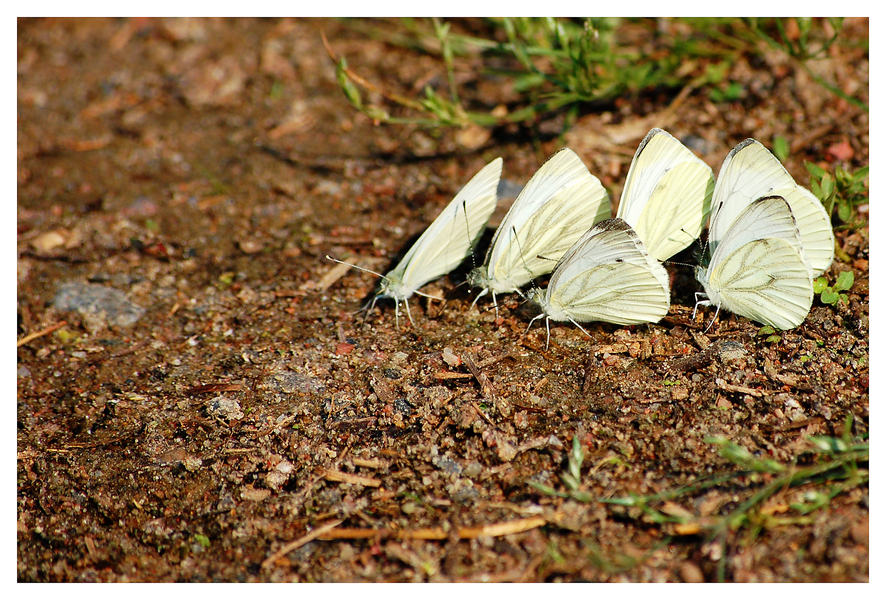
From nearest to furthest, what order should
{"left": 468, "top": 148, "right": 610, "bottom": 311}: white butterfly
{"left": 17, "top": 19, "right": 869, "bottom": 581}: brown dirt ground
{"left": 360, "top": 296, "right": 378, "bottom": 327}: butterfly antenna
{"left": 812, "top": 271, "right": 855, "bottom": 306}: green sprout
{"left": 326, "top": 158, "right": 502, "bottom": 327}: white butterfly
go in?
{"left": 17, "top": 19, "right": 869, "bottom": 581}: brown dirt ground, {"left": 812, "top": 271, "right": 855, "bottom": 306}: green sprout, {"left": 468, "top": 148, "right": 610, "bottom": 311}: white butterfly, {"left": 326, "top": 158, "right": 502, "bottom": 327}: white butterfly, {"left": 360, "top": 296, "right": 378, "bottom": 327}: butterfly antenna

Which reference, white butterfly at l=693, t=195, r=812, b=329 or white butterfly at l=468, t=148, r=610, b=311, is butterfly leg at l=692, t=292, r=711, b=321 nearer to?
white butterfly at l=693, t=195, r=812, b=329

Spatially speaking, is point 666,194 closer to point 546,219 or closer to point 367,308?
point 546,219

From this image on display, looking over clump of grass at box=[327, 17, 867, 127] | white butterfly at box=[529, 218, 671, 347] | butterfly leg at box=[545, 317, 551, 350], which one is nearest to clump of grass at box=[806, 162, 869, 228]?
clump of grass at box=[327, 17, 867, 127]

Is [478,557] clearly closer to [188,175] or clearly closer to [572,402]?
[572,402]

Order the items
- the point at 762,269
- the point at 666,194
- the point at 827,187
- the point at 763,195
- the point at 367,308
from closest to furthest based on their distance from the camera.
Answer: the point at 762,269, the point at 763,195, the point at 666,194, the point at 827,187, the point at 367,308

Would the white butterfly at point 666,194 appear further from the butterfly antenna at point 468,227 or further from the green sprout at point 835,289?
the butterfly antenna at point 468,227

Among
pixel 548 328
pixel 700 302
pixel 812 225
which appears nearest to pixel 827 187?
pixel 812 225
